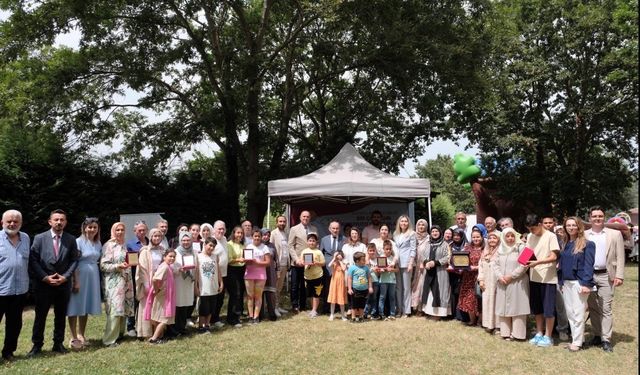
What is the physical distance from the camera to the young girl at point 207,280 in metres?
6.48

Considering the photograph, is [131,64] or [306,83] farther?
[306,83]

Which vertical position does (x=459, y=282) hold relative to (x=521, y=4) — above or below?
below

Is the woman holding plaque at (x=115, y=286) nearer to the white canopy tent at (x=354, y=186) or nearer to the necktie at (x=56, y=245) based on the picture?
the necktie at (x=56, y=245)

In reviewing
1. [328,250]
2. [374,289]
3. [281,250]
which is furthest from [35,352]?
[374,289]

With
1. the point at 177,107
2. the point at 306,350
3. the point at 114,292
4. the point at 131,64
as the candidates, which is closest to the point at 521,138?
the point at 177,107

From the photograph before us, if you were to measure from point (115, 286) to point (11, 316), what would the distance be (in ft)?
3.57

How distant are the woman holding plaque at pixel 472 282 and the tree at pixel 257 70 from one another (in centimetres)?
468

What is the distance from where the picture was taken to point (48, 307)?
18.0 ft

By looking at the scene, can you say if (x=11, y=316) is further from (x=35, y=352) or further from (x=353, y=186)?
(x=353, y=186)

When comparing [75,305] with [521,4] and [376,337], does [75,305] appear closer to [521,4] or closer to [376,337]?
[376,337]

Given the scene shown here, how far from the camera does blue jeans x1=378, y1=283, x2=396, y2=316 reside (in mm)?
7438

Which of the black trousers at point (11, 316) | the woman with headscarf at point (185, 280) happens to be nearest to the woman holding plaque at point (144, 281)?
the woman with headscarf at point (185, 280)

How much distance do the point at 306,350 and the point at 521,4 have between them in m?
17.6

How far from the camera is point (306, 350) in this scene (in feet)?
18.6
